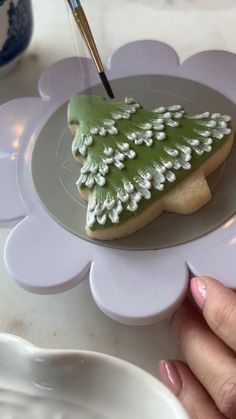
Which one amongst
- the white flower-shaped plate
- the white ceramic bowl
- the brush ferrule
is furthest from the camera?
the brush ferrule

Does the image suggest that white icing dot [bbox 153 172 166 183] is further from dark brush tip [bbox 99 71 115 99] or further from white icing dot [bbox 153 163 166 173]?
dark brush tip [bbox 99 71 115 99]

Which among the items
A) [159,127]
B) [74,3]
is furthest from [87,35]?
[159,127]

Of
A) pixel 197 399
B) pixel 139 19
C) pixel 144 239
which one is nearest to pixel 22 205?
pixel 144 239

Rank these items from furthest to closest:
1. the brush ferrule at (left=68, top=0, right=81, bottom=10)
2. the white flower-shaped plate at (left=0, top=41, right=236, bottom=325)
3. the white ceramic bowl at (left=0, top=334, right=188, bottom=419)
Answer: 1. the brush ferrule at (left=68, top=0, right=81, bottom=10)
2. the white flower-shaped plate at (left=0, top=41, right=236, bottom=325)
3. the white ceramic bowl at (left=0, top=334, right=188, bottom=419)

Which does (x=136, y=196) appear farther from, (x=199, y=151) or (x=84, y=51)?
(x=84, y=51)

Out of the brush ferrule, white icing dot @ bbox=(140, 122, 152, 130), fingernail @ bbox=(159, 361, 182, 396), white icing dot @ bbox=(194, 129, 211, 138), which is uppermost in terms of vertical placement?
the brush ferrule

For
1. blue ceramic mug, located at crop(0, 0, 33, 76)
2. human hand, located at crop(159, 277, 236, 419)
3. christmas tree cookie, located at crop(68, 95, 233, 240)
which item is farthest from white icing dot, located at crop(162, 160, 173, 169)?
blue ceramic mug, located at crop(0, 0, 33, 76)

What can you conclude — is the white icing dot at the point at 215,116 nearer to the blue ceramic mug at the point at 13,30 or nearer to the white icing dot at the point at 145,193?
the white icing dot at the point at 145,193
